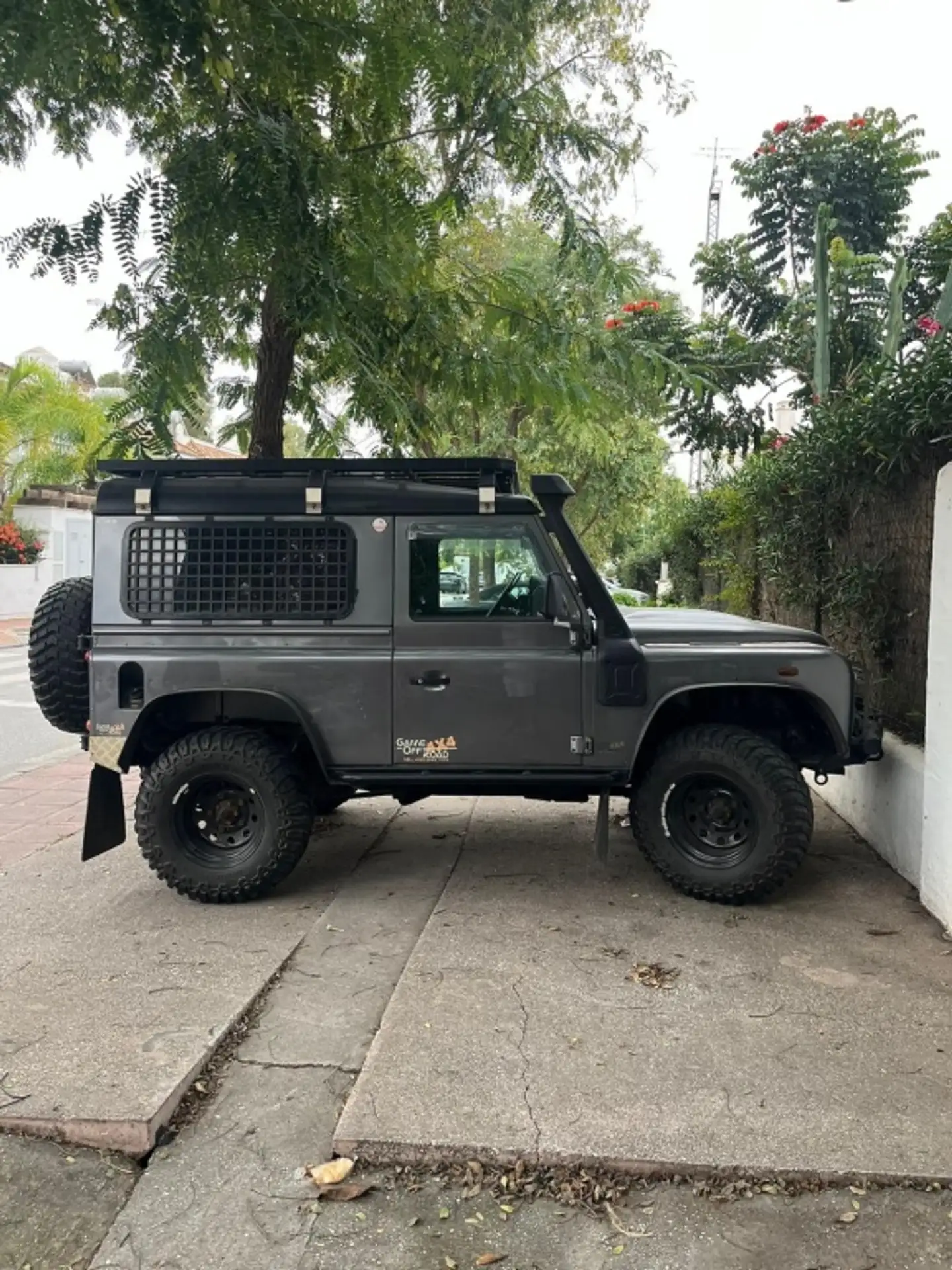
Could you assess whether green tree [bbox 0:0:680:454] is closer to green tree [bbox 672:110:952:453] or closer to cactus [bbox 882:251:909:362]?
cactus [bbox 882:251:909:362]

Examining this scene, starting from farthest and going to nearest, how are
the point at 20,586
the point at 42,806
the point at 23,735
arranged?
the point at 20,586
the point at 23,735
the point at 42,806

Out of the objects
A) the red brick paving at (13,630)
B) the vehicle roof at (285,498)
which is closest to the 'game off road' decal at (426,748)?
the vehicle roof at (285,498)

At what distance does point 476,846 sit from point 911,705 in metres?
2.58

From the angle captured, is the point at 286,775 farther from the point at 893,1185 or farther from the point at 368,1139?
the point at 893,1185

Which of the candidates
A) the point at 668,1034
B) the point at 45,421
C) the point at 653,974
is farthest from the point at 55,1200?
the point at 45,421

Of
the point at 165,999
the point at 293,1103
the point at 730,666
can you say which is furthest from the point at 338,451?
the point at 293,1103

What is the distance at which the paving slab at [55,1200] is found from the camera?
2537 millimetres

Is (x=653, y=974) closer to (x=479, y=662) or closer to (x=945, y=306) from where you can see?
(x=479, y=662)

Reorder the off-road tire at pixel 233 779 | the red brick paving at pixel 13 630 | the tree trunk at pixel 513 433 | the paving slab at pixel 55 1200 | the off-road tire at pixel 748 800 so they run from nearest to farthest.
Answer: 1. the paving slab at pixel 55 1200
2. the off-road tire at pixel 748 800
3. the off-road tire at pixel 233 779
4. the tree trunk at pixel 513 433
5. the red brick paving at pixel 13 630

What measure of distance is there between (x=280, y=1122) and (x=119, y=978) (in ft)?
4.26

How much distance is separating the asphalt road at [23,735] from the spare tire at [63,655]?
4070 millimetres

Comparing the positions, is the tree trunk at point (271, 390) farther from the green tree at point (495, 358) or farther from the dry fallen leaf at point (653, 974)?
the dry fallen leaf at point (653, 974)

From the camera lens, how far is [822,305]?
8977 mm

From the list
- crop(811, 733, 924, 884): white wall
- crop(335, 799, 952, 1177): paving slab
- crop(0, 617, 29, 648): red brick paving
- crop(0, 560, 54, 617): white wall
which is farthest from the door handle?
crop(0, 560, 54, 617): white wall
